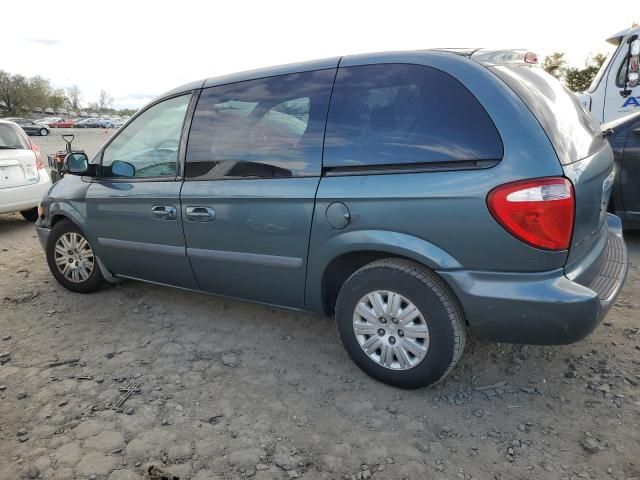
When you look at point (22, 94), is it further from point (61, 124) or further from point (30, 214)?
point (30, 214)

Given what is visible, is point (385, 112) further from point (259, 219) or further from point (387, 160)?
point (259, 219)

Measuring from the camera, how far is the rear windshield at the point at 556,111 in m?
2.31

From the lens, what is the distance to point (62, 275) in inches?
170

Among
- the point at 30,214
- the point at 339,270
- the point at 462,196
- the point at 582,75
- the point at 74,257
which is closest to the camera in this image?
the point at 462,196

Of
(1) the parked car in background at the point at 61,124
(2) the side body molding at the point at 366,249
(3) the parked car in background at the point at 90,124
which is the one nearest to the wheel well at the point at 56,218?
(2) the side body molding at the point at 366,249

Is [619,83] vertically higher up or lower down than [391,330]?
higher up

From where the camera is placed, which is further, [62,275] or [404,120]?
[62,275]

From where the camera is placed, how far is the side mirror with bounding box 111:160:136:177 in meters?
3.67

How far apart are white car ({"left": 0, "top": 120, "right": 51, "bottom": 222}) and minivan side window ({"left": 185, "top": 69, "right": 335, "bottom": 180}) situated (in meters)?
4.56

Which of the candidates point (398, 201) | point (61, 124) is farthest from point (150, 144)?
point (61, 124)

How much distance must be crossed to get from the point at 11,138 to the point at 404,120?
6482mm

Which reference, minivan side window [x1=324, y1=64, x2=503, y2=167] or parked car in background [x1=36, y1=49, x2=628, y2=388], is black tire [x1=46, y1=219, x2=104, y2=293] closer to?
parked car in background [x1=36, y1=49, x2=628, y2=388]

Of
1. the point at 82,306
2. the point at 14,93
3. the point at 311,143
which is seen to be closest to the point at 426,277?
the point at 311,143

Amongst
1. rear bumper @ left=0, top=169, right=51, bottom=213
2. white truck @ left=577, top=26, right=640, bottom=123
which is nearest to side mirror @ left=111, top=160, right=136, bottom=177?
rear bumper @ left=0, top=169, right=51, bottom=213
